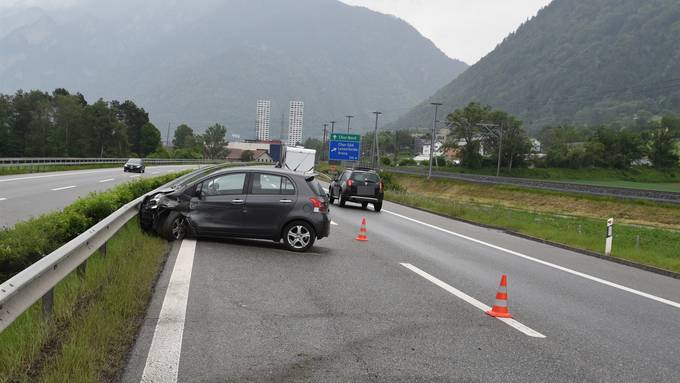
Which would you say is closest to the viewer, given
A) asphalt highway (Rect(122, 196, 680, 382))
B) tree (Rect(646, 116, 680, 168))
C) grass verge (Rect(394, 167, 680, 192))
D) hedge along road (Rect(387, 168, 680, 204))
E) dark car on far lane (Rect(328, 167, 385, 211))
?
asphalt highway (Rect(122, 196, 680, 382))

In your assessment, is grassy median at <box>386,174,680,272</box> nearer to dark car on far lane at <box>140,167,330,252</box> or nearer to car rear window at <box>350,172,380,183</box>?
car rear window at <box>350,172,380,183</box>

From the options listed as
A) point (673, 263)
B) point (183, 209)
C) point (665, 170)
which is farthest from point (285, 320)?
point (665, 170)

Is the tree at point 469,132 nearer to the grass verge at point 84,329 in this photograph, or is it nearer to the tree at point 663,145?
the tree at point 663,145

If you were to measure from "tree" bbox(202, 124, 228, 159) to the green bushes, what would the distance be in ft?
610

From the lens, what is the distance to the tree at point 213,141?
195 metres

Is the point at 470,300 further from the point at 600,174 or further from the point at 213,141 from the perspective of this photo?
the point at 213,141

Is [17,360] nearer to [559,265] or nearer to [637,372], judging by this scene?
[637,372]

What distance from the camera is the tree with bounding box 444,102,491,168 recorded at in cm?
11481

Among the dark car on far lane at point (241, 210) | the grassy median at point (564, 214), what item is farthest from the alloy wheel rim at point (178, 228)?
the grassy median at point (564, 214)

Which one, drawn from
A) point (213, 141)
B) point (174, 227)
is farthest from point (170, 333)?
point (213, 141)

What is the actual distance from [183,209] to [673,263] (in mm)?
11069

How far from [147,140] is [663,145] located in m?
Result: 103

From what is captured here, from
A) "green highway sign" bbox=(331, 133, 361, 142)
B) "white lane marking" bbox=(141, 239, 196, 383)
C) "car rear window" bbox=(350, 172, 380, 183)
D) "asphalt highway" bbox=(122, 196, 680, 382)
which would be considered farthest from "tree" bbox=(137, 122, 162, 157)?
"white lane marking" bbox=(141, 239, 196, 383)

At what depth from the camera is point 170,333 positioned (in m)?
5.84
